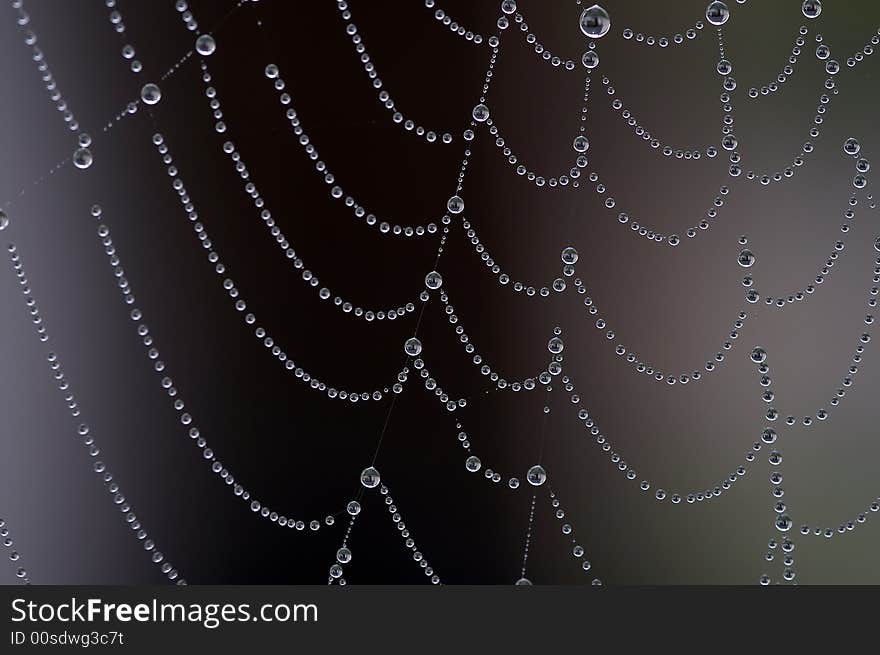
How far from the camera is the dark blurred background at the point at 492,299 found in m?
1.40

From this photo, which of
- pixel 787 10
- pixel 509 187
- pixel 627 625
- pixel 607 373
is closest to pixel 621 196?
pixel 509 187

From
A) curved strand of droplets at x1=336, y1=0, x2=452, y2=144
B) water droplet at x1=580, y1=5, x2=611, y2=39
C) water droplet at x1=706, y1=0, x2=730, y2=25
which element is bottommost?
curved strand of droplets at x1=336, y1=0, x2=452, y2=144

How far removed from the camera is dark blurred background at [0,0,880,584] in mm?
1396

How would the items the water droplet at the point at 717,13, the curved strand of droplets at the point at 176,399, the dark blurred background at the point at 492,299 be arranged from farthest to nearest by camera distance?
the dark blurred background at the point at 492,299 < the water droplet at the point at 717,13 < the curved strand of droplets at the point at 176,399

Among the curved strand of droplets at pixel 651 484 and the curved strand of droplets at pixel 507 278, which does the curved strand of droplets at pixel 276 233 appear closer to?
the curved strand of droplets at pixel 507 278

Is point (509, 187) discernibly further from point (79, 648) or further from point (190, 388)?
point (79, 648)

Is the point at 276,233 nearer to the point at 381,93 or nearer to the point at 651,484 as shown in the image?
the point at 381,93

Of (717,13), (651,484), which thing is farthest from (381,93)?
(651,484)

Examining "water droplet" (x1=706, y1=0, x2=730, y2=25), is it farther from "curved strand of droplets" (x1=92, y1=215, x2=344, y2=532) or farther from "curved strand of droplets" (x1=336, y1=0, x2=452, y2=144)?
"curved strand of droplets" (x1=92, y1=215, x2=344, y2=532)

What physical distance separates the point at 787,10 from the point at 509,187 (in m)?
0.56

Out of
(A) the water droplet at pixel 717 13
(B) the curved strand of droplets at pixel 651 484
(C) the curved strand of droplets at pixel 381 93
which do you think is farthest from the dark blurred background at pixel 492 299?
(A) the water droplet at pixel 717 13

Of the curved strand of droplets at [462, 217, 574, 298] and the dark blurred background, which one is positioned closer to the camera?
the curved strand of droplets at [462, 217, 574, 298]

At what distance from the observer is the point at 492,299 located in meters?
1.57

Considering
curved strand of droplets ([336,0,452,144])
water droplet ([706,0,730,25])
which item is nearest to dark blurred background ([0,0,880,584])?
curved strand of droplets ([336,0,452,144])
